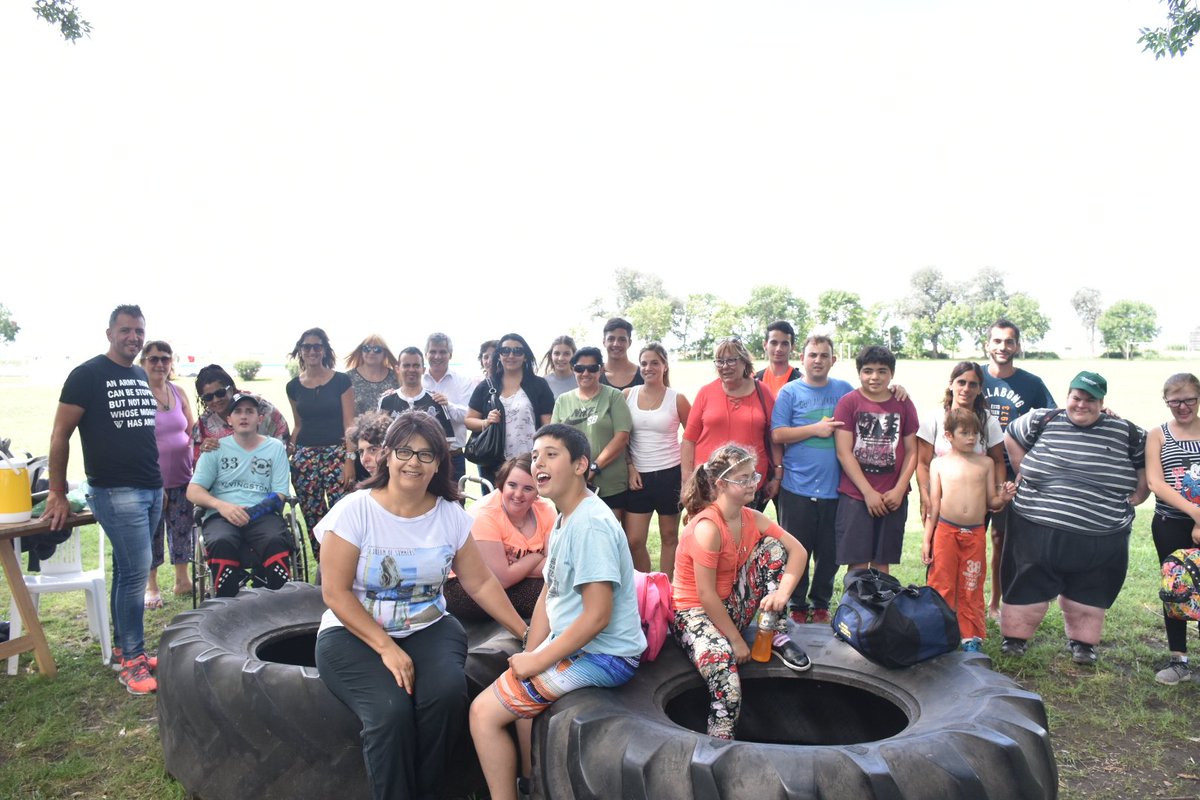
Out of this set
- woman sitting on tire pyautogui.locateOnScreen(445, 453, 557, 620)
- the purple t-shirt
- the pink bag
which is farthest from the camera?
the purple t-shirt

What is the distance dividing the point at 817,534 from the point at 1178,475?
2.03 metres

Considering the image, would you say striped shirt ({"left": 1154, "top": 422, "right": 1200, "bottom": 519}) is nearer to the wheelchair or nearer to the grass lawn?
the grass lawn

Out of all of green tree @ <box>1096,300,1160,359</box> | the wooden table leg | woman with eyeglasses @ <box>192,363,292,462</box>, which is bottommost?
the wooden table leg

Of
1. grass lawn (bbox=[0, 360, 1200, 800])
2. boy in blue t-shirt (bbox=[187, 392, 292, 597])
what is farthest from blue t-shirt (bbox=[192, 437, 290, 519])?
grass lawn (bbox=[0, 360, 1200, 800])

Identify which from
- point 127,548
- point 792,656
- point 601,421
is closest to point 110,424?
point 127,548

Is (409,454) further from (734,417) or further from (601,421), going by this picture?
(734,417)

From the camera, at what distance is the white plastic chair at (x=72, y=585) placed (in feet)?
15.8

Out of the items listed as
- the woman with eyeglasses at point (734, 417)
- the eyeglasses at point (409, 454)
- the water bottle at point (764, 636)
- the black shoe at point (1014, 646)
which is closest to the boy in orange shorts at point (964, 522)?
the black shoe at point (1014, 646)

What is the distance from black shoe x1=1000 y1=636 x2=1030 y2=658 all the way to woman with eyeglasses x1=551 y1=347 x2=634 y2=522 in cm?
254

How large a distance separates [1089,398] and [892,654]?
2391mm

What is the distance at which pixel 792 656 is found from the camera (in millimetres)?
3332

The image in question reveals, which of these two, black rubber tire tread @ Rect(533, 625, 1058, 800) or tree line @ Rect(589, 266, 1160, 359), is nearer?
black rubber tire tread @ Rect(533, 625, 1058, 800)

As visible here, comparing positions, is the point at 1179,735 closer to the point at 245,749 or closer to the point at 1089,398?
the point at 1089,398

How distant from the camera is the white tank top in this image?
541 centimetres
